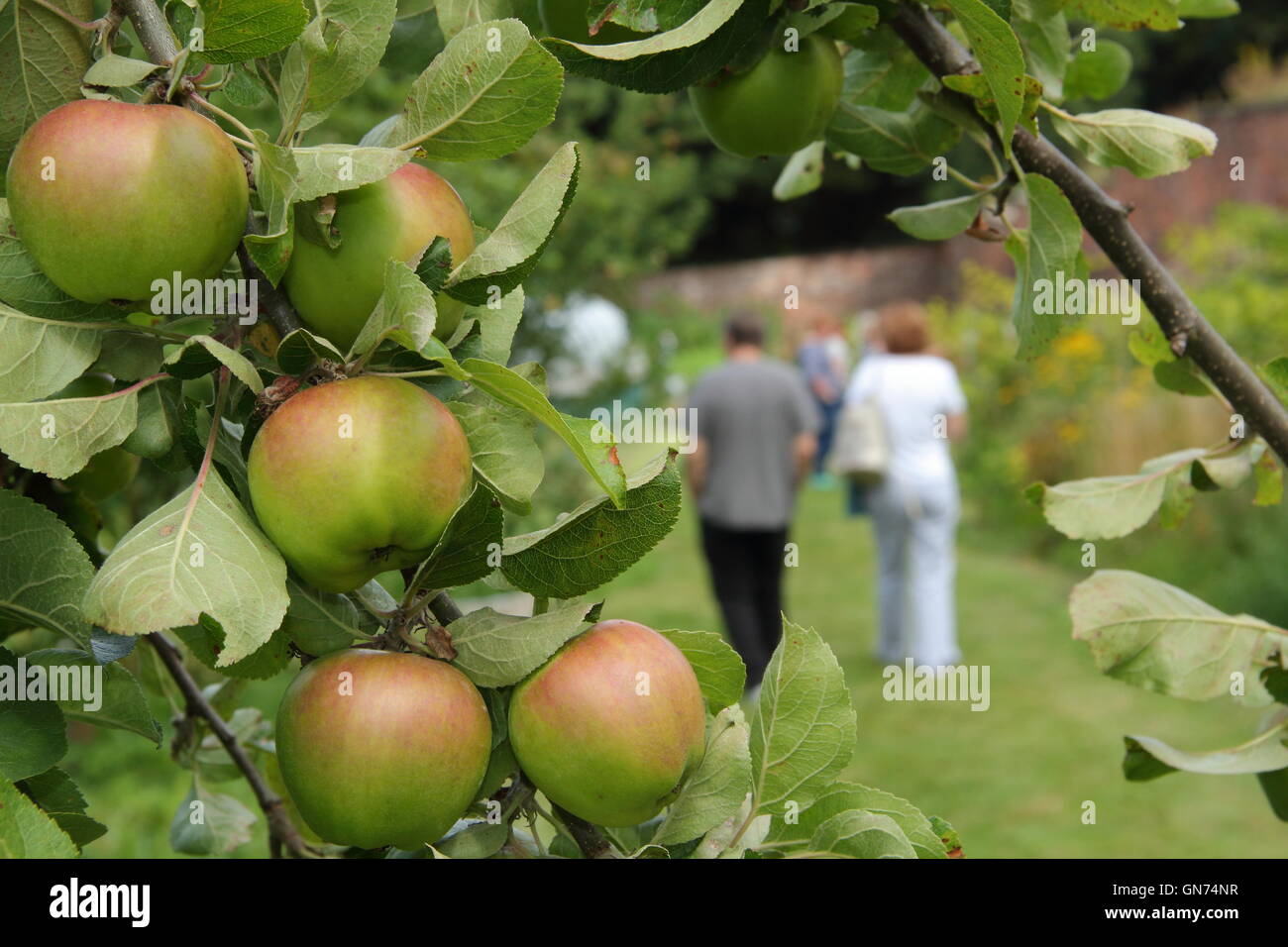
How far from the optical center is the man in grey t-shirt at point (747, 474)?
18.4 feet

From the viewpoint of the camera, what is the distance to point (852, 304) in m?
18.8

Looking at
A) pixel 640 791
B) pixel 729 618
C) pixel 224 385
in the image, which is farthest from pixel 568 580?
pixel 729 618

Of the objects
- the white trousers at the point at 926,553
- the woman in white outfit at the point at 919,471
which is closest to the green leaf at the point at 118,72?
the woman in white outfit at the point at 919,471

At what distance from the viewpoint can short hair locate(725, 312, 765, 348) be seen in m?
5.72

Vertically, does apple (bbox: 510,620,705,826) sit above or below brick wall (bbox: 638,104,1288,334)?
below

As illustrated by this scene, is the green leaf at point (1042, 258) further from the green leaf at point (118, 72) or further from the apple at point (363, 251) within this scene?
the green leaf at point (118, 72)

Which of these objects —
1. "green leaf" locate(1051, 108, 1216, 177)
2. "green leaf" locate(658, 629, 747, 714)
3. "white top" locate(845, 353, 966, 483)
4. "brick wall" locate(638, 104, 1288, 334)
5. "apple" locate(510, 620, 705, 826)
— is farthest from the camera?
"brick wall" locate(638, 104, 1288, 334)

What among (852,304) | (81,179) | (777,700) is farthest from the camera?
(852,304)

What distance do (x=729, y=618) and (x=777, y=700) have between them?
487cm

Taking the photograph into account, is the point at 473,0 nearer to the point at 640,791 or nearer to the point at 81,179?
the point at 81,179

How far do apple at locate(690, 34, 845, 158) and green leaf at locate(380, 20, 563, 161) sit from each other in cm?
26

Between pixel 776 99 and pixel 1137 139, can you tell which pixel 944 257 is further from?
pixel 776 99

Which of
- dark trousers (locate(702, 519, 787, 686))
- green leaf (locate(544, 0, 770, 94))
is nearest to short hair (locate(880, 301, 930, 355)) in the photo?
dark trousers (locate(702, 519, 787, 686))

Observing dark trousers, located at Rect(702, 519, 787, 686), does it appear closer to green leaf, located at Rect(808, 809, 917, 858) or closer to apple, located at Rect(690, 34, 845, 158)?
apple, located at Rect(690, 34, 845, 158)
